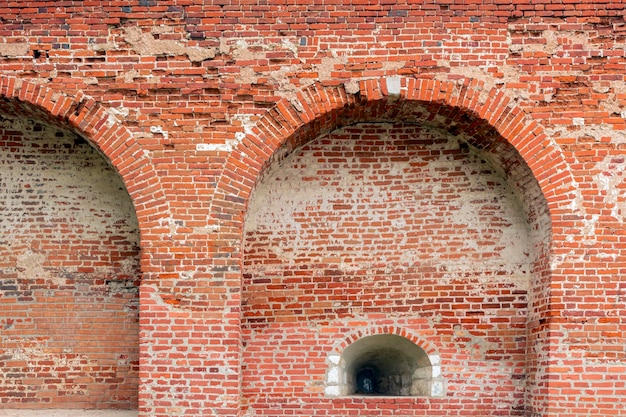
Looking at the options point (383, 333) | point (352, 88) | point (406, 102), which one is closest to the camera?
point (352, 88)

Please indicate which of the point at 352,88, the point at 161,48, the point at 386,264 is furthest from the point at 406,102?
the point at 161,48

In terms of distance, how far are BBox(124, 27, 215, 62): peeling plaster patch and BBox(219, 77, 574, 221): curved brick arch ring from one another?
2.76 feet

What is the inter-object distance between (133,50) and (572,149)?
4.19 meters

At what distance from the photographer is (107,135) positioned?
7.70 m

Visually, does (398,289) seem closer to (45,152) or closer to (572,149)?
(572,149)

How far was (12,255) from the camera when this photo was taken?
328 inches

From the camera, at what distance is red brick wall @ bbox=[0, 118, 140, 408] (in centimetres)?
812

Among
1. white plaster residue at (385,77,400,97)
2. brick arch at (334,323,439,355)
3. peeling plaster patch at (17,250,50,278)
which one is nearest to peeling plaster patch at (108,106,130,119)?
peeling plaster patch at (17,250,50,278)

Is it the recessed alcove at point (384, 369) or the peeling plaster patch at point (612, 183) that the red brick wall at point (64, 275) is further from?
the peeling plaster patch at point (612, 183)

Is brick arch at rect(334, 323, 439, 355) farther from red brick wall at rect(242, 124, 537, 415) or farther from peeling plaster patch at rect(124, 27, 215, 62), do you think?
peeling plaster patch at rect(124, 27, 215, 62)

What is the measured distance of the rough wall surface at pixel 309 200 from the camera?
753cm

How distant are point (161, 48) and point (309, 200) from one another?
2.07 meters

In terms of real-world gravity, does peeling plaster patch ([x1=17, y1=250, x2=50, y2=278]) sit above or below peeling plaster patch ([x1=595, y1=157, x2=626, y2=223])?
below

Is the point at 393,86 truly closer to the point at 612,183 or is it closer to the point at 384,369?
the point at 612,183
